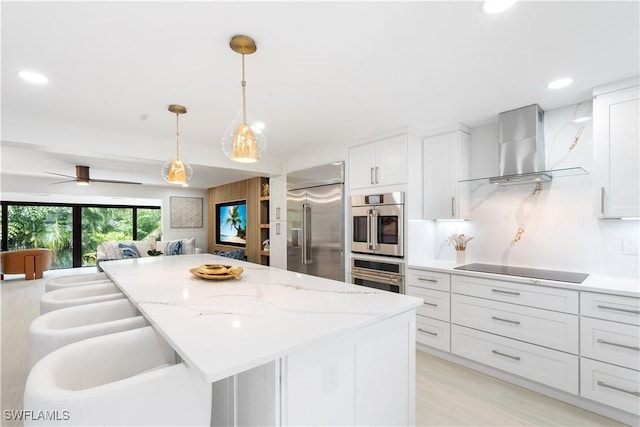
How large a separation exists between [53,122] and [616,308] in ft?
16.2

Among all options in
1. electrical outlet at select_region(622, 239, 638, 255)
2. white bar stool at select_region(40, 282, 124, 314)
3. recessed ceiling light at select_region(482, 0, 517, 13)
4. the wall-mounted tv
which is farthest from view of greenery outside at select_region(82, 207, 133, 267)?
electrical outlet at select_region(622, 239, 638, 255)

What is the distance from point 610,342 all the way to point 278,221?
4025mm

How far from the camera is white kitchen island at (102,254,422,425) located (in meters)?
1.05

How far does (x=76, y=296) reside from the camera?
210cm

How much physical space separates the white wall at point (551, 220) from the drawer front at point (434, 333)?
2.07 feet

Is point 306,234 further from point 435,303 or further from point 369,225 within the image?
point 435,303

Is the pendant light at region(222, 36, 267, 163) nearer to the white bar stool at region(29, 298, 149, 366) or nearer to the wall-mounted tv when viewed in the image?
the white bar stool at region(29, 298, 149, 366)

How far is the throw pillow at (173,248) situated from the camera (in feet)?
22.0

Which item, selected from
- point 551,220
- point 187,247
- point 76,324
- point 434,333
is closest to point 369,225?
point 434,333

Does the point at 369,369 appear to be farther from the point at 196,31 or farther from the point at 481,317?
the point at 196,31

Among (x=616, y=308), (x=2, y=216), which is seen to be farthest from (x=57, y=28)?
(x=2, y=216)

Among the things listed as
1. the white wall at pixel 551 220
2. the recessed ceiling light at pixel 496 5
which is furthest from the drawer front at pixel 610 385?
the recessed ceiling light at pixel 496 5

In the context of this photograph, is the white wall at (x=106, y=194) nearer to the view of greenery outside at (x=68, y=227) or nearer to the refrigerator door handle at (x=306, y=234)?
the view of greenery outside at (x=68, y=227)

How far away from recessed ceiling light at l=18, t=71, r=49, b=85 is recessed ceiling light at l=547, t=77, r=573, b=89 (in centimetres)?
360
